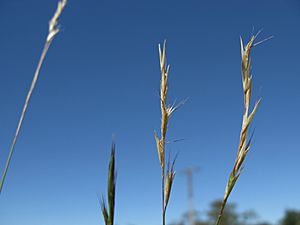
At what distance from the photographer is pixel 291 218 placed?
3681cm

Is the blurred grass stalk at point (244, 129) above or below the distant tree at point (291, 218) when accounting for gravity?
below

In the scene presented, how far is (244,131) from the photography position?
25.3 inches

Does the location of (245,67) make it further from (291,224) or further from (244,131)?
(291,224)

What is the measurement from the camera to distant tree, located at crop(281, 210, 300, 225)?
36.5m

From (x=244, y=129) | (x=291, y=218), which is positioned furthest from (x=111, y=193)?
(x=291, y=218)

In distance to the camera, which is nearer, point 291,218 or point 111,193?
point 111,193

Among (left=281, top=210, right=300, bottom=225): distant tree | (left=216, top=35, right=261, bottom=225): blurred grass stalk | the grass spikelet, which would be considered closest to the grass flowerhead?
(left=216, top=35, right=261, bottom=225): blurred grass stalk

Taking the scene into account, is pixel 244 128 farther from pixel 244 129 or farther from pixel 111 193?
pixel 111 193

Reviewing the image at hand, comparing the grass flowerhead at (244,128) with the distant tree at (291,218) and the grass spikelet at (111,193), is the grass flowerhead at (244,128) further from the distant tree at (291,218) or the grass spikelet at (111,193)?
the distant tree at (291,218)

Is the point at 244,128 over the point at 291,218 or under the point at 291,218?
under

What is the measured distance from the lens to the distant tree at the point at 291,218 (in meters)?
36.5

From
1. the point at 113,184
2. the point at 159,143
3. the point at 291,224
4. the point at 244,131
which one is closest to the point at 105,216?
the point at 113,184

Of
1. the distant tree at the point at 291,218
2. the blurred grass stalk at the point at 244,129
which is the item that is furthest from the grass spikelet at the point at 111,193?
the distant tree at the point at 291,218

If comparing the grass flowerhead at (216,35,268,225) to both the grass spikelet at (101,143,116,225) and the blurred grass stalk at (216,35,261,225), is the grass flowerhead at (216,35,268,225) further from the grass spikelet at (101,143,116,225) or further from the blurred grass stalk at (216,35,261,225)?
the grass spikelet at (101,143,116,225)
